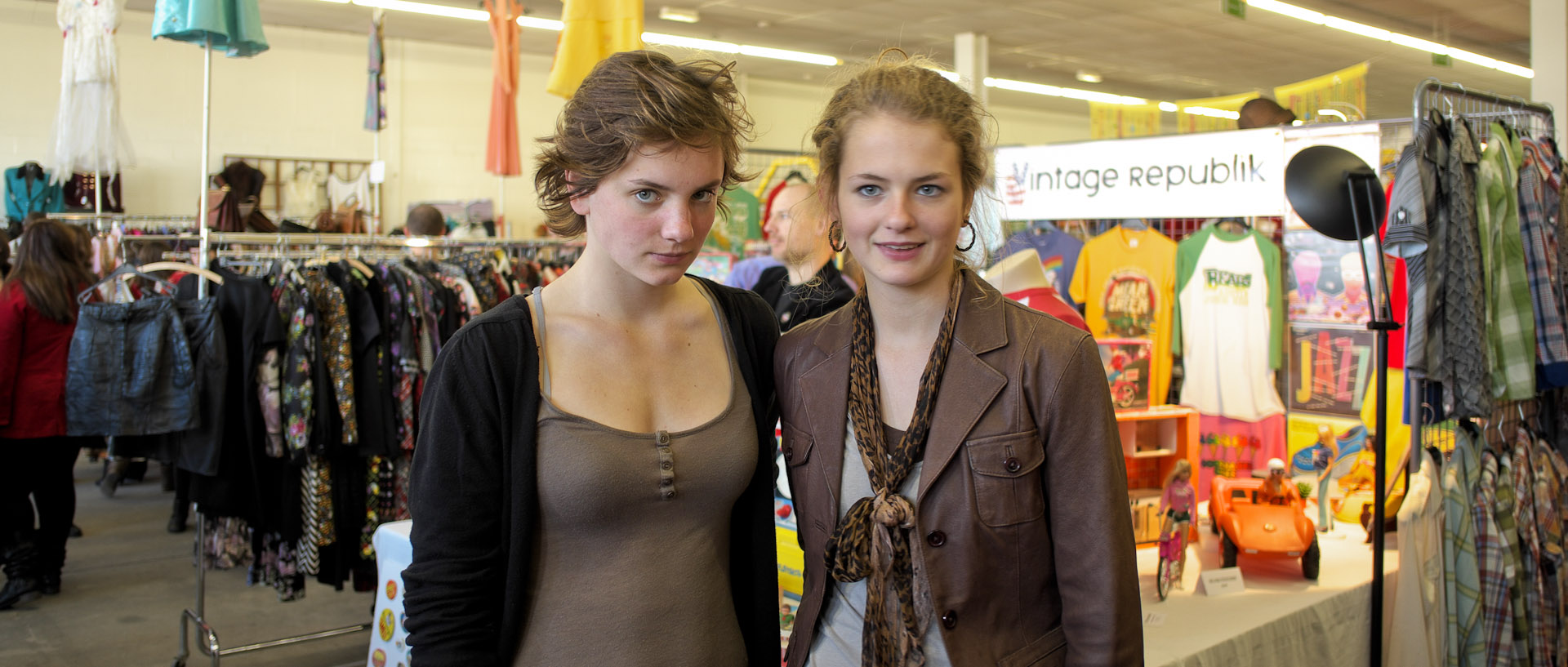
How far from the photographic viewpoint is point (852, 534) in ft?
4.63

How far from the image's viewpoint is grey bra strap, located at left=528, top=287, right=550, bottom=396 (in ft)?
4.44

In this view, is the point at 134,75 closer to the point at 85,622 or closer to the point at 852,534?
the point at 85,622

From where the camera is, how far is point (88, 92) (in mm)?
4520

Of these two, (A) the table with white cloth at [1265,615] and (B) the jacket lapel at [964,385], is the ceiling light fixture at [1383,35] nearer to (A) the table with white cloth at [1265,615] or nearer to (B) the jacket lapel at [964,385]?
(A) the table with white cloth at [1265,615]

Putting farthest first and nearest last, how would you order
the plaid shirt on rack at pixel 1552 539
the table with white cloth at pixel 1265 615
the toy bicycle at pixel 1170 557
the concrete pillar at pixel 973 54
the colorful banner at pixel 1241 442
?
1. the concrete pillar at pixel 973 54
2. the colorful banner at pixel 1241 442
3. the plaid shirt on rack at pixel 1552 539
4. the toy bicycle at pixel 1170 557
5. the table with white cloth at pixel 1265 615

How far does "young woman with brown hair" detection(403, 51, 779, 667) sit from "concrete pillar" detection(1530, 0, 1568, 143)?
6.91m

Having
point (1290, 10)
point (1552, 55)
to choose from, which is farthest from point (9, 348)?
point (1290, 10)

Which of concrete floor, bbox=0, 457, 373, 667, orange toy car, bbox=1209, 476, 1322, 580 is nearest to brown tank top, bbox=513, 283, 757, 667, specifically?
orange toy car, bbox=1209, 476, 1322, 580

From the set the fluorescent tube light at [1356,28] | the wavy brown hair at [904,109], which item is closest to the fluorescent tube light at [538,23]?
the fluorescent tube light at [1356,28]

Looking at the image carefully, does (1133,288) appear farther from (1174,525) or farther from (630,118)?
(630,118)

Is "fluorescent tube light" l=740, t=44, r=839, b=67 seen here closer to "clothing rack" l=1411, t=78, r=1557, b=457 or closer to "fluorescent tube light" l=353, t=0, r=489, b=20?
"fluorescent tube light" l=353, t=0, r=489, b=20

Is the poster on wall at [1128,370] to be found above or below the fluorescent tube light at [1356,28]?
below

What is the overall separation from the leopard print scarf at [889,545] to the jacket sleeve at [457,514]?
0.47 meters

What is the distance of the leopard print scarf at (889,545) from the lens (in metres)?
1.39
